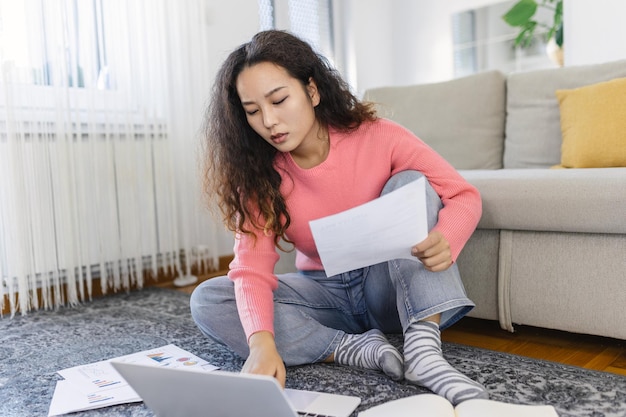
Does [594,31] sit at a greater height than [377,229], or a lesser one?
greater

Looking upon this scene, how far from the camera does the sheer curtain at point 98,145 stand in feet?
5.91

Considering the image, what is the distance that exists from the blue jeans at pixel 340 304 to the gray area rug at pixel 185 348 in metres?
0.08

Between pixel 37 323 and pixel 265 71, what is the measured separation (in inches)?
45.1

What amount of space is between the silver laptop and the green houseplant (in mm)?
2743

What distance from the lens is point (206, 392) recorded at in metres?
0.77

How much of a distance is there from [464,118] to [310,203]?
1.00m

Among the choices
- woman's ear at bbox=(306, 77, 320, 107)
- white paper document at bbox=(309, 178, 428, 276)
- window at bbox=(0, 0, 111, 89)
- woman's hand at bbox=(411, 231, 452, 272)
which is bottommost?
woman's hand at bbox=(411, 231, 452, 272)

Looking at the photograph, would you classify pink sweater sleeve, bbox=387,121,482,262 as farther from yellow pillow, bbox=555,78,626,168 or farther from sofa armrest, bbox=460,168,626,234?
yellow pillow, bbox=555,78,626,168

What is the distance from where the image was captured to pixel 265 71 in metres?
1.08

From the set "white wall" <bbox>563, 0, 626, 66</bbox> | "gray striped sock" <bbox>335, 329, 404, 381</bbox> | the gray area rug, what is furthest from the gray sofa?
"white wall" <bbox>563, 0, 626, 66</bbox>

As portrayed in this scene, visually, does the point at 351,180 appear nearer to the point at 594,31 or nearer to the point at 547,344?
the point at 547,344

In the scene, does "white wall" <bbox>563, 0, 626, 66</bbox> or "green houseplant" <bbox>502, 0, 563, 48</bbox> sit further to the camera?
"green houseplant" <bbox>502, 0, 563, 48</bbox>

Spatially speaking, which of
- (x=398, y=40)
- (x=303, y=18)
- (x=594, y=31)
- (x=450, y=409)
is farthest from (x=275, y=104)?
(x=398, y=40)

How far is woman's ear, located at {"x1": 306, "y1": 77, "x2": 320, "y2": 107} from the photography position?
116 centimetres
